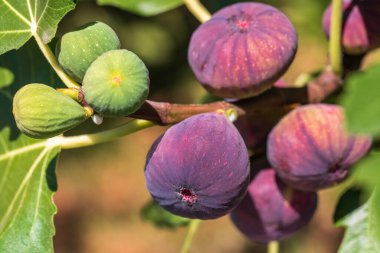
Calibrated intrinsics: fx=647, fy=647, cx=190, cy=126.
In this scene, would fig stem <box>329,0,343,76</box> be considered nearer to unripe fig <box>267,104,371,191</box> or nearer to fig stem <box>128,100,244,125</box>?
unripe fig <box>267,104,371,191</box>

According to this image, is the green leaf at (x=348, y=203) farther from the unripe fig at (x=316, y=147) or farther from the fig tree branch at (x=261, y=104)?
the fig tree branch at (x=261, y=104)

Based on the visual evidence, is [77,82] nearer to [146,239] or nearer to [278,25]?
[278,25]

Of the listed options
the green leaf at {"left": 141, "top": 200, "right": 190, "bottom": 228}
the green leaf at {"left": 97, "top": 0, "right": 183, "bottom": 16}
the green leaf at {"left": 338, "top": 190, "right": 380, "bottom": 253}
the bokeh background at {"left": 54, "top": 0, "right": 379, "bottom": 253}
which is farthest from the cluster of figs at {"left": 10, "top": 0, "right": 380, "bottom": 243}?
the bokeh background at {"left": 54, "top": 0, "right": 379, "bottom": 253}

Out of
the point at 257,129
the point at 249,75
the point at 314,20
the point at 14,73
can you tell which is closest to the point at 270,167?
the point at 257,129

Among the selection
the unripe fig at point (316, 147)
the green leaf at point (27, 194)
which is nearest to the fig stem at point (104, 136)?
the green leaf at point (27, 194)

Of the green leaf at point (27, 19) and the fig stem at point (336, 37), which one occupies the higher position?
the green leaf at point (27, 19)

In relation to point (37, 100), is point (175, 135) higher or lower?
lower
